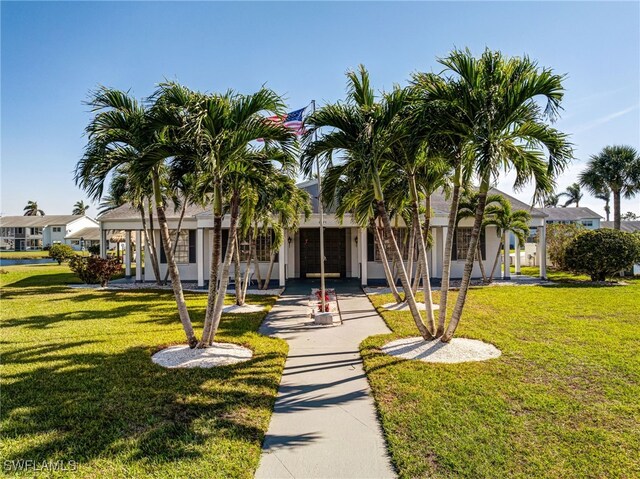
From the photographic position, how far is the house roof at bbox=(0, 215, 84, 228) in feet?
213

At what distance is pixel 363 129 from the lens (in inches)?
253

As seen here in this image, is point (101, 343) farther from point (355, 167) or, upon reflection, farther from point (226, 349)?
point (355, 167)

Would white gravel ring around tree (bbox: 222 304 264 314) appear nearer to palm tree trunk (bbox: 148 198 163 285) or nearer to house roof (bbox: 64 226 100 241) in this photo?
→ palm tree trunk (bbox: 148 198 163 285)

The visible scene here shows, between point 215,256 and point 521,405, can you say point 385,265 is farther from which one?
point 521,405

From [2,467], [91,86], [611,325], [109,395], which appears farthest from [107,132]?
[611,325]

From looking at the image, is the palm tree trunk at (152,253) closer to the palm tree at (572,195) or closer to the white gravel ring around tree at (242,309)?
the white gravel ring around tree at (242,309)

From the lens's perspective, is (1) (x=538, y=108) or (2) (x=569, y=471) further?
(1) (x=538, y=108)

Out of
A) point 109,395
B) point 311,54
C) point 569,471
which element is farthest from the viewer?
point 311,54

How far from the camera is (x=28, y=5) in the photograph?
24.4ft

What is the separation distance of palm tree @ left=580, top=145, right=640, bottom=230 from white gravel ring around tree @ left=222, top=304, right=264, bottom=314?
73.3 feet

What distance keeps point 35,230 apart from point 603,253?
79.5 meters

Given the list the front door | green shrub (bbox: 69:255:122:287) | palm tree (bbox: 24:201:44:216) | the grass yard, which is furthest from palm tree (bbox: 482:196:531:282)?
palm tree (bbox: 24:201:44:216)

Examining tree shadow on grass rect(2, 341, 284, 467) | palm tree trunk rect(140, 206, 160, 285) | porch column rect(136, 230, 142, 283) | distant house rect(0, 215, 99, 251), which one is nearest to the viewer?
tree shadow on grass rect(2, 341, 284, 467)

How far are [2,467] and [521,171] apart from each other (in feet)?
25.1
